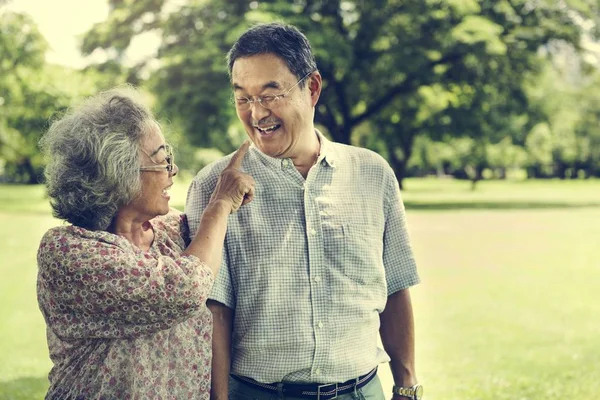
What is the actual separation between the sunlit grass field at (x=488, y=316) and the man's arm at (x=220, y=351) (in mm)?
4445

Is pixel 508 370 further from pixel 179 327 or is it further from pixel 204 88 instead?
pixel 204 88

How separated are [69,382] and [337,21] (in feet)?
85.2

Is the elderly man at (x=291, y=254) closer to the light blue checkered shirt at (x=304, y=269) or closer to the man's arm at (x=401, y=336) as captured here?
the light blue checkered shirt at (x=304, y=269)

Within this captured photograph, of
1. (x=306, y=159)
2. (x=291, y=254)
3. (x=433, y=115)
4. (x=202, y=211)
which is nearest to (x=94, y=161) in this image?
(x=202, y=211)

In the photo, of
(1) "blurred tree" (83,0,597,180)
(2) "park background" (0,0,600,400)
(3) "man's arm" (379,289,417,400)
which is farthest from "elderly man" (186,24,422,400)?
(1) "blurred tree" (83,0,597,180)

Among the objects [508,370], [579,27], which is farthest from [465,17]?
[508,370]

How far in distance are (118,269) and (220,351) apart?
1.74 ft

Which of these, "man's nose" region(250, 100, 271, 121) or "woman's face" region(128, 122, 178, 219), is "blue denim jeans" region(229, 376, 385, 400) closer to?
"woman's face" region(128, 122, 178, 219)

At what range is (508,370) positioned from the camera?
7461mm

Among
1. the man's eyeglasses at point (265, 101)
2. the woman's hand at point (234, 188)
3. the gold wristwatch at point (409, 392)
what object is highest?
the man's eyeglasses at point (265, 101)

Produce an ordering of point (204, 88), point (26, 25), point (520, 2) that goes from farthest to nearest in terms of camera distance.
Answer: point (520, 2)
point (204, 88)
point (26, 25)

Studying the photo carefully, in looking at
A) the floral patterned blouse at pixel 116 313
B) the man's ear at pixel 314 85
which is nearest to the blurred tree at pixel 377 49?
the man's ear at pixel 314 85

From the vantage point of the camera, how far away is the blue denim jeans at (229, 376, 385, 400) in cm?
246

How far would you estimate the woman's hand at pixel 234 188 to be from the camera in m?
2.39
